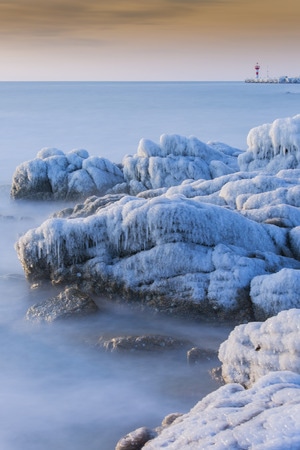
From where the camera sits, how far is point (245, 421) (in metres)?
5.50

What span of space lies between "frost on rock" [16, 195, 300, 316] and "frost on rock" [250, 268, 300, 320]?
32 cm

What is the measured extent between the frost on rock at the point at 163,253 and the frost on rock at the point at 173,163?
9.36 metres

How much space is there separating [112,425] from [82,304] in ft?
12.2

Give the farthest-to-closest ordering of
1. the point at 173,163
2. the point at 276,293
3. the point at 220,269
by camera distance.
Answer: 1. the point at 173,163
2. the point at 220,269
3. the point at 276,293

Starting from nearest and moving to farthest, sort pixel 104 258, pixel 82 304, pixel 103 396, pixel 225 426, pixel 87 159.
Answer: pixel 225 426, pixel 103 396, pixel 82 304, pixel 104 258, pixel 87 159

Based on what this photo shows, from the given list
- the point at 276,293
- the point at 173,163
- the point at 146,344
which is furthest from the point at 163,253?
the point at 173,163

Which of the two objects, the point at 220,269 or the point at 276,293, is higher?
the point at 220,269

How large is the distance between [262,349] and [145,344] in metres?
Answer: 2.76

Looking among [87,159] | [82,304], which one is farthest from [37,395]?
[87,159]

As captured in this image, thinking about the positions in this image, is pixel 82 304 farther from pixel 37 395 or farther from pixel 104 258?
pixel 37 395

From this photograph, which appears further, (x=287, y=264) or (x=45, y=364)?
(x=287, y=264)

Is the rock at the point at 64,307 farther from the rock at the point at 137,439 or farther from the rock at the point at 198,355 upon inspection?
the rock at the point at 137,439

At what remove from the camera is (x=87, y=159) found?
23.9 meters

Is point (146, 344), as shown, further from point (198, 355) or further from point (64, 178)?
point (64, 178)
